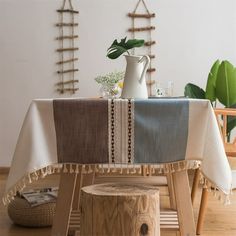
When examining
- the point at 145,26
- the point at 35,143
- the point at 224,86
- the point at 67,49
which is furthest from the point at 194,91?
the point at 35,143

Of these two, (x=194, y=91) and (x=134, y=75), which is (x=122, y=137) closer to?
(x=134, y=75)

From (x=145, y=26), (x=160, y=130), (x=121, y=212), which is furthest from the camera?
(x=145, y=26)

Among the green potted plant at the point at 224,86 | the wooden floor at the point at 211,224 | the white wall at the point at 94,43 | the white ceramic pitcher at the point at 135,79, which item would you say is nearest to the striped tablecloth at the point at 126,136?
the white ceramic pitcher at the point at 135,79

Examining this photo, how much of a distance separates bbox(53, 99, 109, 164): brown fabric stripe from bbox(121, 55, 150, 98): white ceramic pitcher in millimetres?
301

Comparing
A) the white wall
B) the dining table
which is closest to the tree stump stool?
the dining table

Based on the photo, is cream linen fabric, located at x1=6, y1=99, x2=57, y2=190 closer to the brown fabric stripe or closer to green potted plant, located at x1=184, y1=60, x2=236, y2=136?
the brown fabric stripe

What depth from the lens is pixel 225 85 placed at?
4211 mm

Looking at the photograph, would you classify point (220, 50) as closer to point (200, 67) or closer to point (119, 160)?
point (200, 67)

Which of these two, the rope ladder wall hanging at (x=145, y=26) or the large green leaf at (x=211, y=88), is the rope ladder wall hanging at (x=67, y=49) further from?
the large green leaf at (x=211, y=88)

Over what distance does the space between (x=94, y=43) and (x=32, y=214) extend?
2324 millimetres

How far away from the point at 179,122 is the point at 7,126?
3.08m

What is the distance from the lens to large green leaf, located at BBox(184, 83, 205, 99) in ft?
14.5

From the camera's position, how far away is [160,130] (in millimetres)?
2184

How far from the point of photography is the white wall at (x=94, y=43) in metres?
4.83
